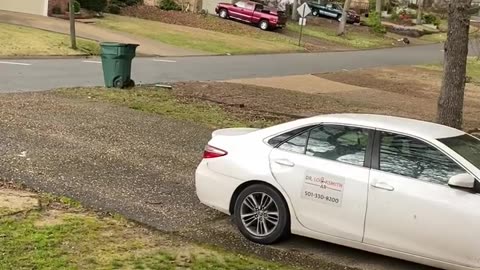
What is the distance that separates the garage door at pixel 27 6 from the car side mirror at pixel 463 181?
33.6m

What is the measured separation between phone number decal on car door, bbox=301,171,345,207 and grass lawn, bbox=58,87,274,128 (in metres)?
6.55

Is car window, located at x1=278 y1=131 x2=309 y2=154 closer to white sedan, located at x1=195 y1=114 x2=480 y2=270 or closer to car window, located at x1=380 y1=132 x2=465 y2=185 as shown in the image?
white sedan, located at x1=195 y1=114 x2=480 y2=270

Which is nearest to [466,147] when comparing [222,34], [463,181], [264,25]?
[463,181]

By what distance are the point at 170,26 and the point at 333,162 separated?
34970mm

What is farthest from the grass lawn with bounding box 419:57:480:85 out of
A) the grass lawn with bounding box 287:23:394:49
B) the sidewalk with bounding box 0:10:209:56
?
the sidewalk with bounding box 0:10:209:56

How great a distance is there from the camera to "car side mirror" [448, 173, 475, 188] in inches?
224

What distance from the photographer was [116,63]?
16078 mm

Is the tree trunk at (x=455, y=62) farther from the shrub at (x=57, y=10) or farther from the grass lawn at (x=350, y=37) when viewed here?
the grass lawn at (x=350, y=37)

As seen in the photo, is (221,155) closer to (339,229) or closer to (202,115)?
(339,229)

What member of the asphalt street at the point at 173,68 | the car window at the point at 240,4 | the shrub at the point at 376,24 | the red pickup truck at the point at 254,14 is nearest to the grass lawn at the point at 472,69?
the asphalt street at the point at 173,68

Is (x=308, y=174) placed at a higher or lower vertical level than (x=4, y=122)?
higher

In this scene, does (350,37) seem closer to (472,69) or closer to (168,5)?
(168,5)

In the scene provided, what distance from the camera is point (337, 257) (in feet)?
21.0

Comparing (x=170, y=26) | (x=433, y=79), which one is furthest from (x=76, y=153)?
(x=170, y=26)
